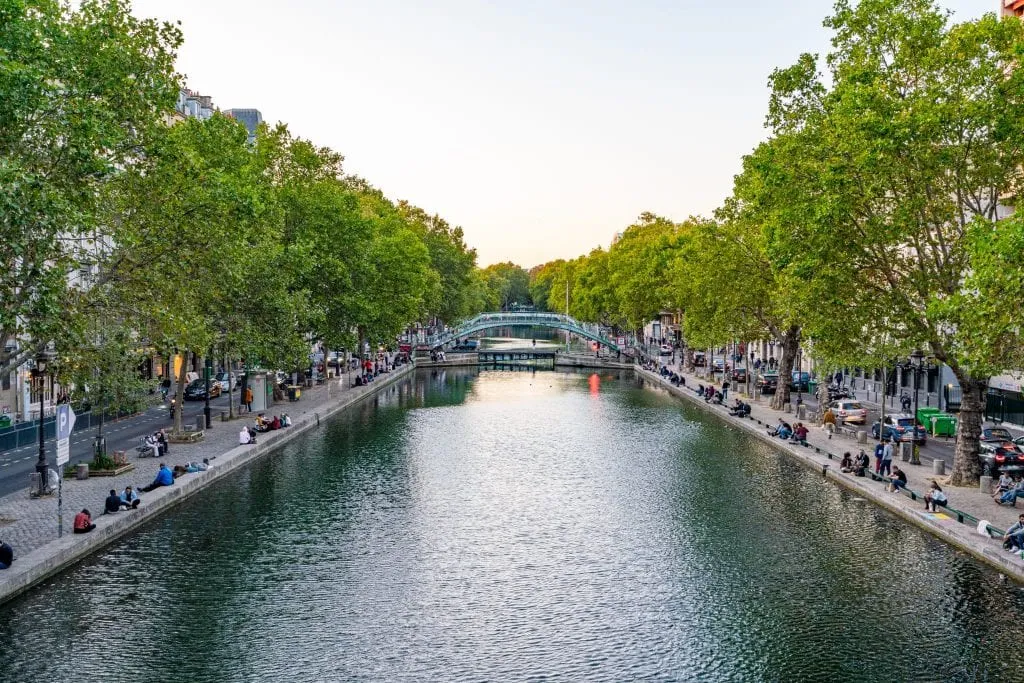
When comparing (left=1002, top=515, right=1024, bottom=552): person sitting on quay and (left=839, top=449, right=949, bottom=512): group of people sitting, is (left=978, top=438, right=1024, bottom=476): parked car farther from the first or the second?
(left=1002, top=515, right=1024, bottom=552): person sitting on quay

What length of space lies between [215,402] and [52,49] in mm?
41305

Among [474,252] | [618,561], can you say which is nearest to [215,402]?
[618,561]

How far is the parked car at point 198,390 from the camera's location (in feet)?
216

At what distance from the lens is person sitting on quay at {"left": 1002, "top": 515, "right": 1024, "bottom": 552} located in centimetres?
2573

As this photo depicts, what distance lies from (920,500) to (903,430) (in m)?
15.2

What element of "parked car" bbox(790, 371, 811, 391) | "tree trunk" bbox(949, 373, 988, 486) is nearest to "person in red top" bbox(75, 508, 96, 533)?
"tree trunk" bbox(949, 373, 988, 486)

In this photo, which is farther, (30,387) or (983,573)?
(30,387)

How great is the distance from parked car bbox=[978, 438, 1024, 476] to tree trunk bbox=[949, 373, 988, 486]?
2076 mm

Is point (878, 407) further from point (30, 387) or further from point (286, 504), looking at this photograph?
point (30, 387)

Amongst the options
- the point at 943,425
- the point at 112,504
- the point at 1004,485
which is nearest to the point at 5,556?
the point at 112,504

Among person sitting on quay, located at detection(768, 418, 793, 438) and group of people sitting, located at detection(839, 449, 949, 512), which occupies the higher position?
person sitting on quay, located at detection(768, 418, 793, 438)

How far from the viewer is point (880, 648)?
20297mm

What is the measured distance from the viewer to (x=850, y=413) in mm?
55625

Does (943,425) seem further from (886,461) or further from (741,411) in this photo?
(886,461)
